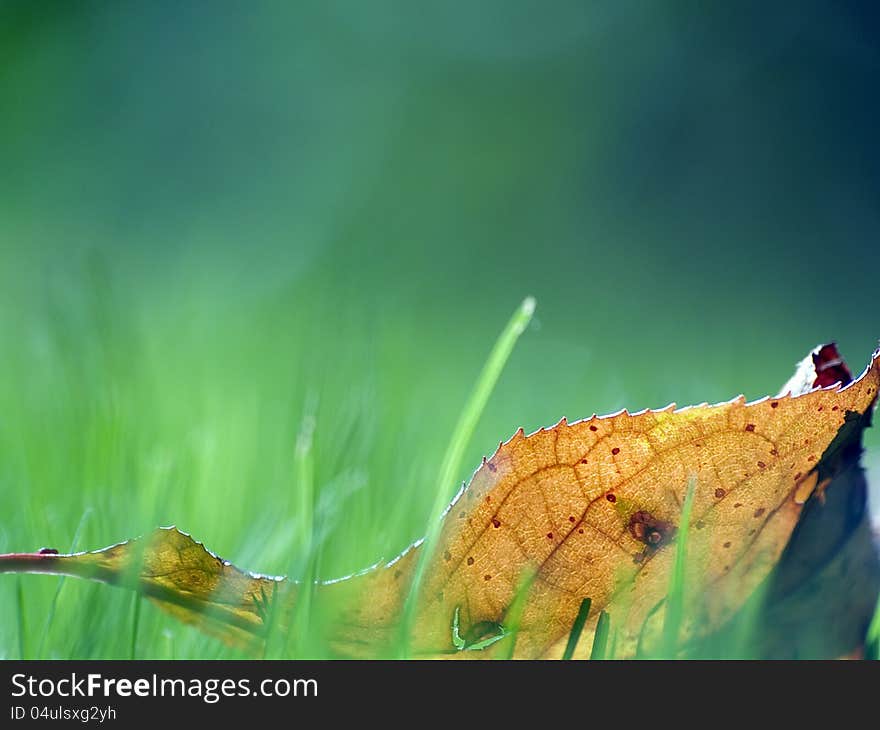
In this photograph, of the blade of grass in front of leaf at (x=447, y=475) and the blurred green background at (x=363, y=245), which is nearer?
the blade of grass in front of leaf at (x=447, y=475)

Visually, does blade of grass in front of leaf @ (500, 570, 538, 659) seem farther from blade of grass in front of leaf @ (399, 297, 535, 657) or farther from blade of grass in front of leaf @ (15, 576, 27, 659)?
blade of grass in front of leaf @ (15, 576, 27, 659)

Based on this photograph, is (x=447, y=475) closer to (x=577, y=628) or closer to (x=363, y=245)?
(x=577, y=628)

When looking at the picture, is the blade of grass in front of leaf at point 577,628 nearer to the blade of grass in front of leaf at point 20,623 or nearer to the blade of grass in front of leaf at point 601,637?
the blade of grass in front of leaf at point 601,637

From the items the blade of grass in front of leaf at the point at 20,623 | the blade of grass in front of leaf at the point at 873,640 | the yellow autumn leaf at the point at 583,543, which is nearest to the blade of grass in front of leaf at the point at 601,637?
the yellow autumn leaf at the point at 583,543

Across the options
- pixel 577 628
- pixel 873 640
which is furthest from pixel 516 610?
pixel 873 640

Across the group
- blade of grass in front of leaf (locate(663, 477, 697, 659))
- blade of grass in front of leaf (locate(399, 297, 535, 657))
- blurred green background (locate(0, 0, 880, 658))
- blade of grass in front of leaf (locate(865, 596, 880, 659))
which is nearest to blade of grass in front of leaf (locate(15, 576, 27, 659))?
blurred green background (locate(0, 0, 880, 658))
